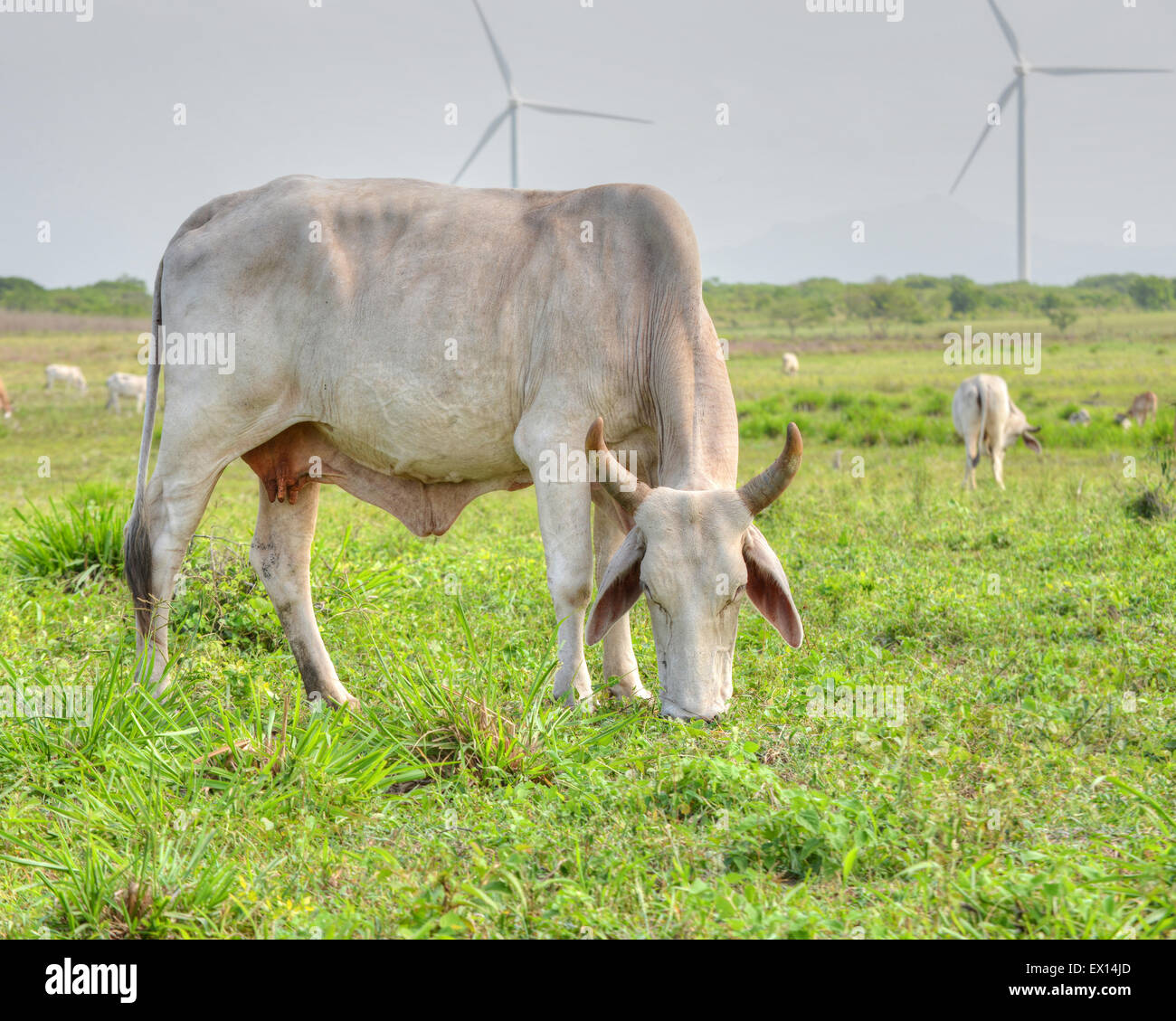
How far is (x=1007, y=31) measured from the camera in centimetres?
2552

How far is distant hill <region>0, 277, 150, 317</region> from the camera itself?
2675 inches

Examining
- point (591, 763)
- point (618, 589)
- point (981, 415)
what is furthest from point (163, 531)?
point (981, 415)

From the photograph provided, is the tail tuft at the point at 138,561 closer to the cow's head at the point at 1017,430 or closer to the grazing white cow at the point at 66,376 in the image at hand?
the cow's head at the point at 1017,430

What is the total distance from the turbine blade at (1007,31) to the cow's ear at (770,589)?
22609 mm

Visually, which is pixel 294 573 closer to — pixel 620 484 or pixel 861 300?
pixel 620 484

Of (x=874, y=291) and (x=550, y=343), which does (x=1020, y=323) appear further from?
(x=550, y=343)

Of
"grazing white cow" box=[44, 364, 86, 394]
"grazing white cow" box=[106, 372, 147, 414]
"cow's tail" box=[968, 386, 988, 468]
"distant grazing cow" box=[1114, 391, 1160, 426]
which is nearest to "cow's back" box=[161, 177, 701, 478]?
"cow's tail" box=[968, 386, 988, 468]

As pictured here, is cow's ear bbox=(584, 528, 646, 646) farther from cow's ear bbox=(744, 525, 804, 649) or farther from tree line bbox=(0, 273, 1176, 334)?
tree line bbox=(0, 273, 1176, 334)

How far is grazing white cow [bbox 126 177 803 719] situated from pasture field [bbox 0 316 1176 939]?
485mm

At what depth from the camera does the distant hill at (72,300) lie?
223 ft

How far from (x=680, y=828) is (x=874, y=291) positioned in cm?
7400

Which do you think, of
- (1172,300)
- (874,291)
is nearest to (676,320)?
(874,291)

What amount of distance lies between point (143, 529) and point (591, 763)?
3.09m
